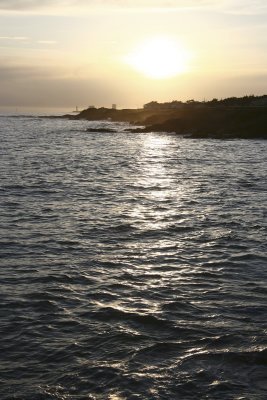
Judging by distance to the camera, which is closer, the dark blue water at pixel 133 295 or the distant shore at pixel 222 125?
the dark blue water at pixel 133 295

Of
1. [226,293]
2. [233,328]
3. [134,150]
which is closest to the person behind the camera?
[233,328]

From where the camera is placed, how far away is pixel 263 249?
63.9 feet

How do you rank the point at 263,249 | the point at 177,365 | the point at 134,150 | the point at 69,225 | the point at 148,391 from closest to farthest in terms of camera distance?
the point at 148,391 → the point at 177,365 → the point at 263,249 → the point at 69,225 → the point at 134,150

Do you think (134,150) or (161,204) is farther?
(134,150)

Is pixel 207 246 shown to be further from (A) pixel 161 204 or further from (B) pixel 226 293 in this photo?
(A) pixel 161 204

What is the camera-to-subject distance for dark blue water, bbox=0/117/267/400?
1048cm

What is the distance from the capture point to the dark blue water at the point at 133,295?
34.4 feet

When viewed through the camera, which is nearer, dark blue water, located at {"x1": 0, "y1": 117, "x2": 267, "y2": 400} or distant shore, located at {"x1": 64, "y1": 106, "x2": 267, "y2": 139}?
dark blue water, located at {"x1": 0, "y1": 117, "x2": 267, "y2": 400}

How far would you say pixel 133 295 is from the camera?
14922mm

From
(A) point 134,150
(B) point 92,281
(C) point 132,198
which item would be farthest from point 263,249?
(A) point 134,150

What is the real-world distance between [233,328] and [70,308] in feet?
13.8

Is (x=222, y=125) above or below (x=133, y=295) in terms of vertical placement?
above

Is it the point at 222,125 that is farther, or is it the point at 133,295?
the point at 222,125

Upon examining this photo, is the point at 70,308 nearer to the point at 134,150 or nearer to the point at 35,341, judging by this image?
the point at 35,341
